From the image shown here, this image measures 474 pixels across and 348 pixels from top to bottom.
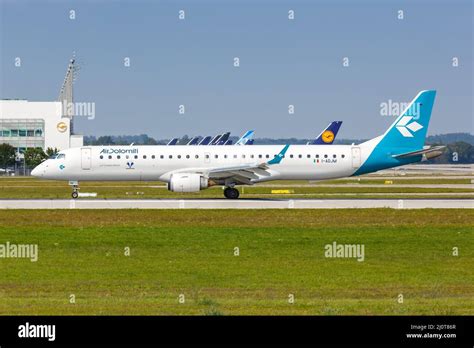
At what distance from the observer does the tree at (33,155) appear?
12281cm

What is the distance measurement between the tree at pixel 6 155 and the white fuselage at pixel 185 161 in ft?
263

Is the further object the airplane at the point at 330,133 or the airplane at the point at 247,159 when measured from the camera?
Answer: the airplane at the point at 330,133

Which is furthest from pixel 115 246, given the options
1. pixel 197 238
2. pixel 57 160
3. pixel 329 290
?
pixel 57 160

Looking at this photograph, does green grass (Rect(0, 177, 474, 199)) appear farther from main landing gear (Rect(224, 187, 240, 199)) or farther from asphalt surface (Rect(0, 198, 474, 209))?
asphalt surface (Rect(0, 198, 474, 209))

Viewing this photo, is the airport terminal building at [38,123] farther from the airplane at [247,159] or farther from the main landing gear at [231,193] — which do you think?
the main landing gear at [231,193]

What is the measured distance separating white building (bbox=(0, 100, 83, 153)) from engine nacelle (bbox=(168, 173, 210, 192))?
297 feet

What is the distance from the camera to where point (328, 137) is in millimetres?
84250

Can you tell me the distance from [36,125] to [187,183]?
9497cm

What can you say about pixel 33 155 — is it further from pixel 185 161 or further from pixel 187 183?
pixel 187 183

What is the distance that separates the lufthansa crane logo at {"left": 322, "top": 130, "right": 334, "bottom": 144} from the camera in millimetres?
83125

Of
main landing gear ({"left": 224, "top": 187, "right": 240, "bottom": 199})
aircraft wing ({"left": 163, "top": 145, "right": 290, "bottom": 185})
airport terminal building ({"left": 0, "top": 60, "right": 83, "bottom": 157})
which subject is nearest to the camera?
aircraft wing ({"left": 163, "top": 145, "right": 290, "bottom": 185})

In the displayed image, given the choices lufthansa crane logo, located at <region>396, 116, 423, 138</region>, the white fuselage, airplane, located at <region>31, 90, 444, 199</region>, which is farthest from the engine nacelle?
lufthansa crane logo, located at <region>396, 116, 423, 138</region>
